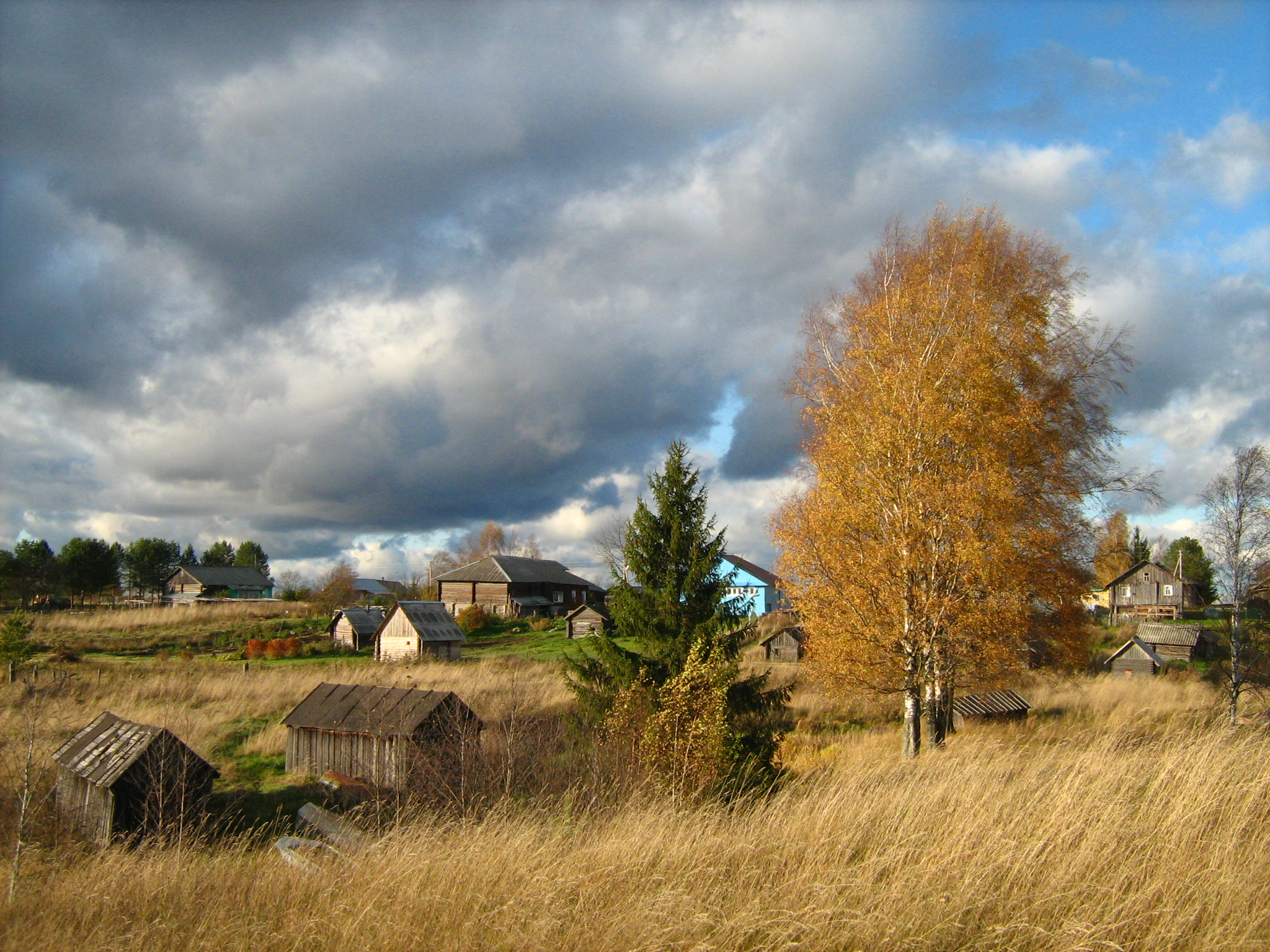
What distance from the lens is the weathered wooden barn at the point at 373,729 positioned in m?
17.7

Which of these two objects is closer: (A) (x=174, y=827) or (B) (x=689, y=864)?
(B) (x=689, y=864)

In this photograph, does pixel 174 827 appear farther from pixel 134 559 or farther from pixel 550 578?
pixel 134 559

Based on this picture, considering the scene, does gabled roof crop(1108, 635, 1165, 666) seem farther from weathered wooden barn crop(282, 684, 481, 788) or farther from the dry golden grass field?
the dry golden grass field

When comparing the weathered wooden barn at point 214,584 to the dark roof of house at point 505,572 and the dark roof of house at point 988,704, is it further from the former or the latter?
the dark roof of house at point 988,704

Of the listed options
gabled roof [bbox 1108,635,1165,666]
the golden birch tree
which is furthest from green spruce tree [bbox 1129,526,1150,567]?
the golden birch tree

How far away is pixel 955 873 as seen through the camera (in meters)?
4.90

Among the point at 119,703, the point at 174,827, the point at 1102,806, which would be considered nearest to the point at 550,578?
the point at 119,703

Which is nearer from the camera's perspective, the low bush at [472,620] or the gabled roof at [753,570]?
the low bush at [472,620]

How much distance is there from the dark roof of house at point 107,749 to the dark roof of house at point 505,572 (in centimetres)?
4986

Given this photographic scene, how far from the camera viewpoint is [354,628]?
51688 millimetres

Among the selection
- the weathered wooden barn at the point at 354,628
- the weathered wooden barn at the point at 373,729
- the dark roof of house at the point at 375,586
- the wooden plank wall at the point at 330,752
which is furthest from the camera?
the dark roof of house at the point at 375,586

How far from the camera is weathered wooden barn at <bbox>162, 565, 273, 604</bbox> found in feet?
304

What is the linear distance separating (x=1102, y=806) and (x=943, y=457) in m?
9.81

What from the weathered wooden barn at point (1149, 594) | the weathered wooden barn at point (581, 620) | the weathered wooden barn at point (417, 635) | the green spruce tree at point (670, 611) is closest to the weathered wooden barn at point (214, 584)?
the weathered wooden barn at point (417, 635)
